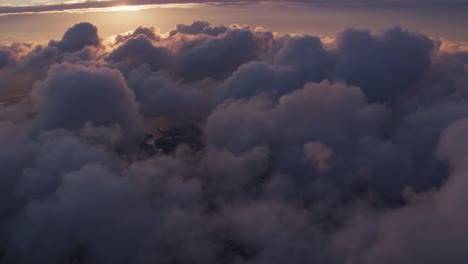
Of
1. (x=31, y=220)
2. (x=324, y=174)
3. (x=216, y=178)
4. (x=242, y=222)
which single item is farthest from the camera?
(x=216, y=178)

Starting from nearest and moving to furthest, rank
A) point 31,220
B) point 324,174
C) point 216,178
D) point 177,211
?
point 31,220 < point 177,211 < point 324,174 < point 216,178

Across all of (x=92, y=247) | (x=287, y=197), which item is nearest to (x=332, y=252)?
(x=287, y=197)

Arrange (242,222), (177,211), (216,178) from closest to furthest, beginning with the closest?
(177,211) → (242,222) → (216,178)

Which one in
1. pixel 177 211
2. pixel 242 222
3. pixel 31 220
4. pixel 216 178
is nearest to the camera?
pixel 31 220

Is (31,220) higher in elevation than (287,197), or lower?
higher

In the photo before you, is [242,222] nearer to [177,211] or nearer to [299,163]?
[177,211]

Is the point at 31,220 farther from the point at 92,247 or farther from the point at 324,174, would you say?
the point at 324,174

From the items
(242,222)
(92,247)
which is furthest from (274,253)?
(92,247)

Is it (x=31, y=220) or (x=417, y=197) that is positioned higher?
(x=31, y=220)

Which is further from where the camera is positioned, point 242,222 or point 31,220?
point 242,222
